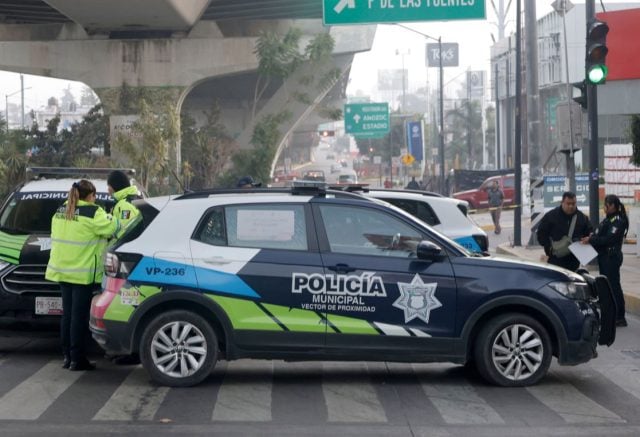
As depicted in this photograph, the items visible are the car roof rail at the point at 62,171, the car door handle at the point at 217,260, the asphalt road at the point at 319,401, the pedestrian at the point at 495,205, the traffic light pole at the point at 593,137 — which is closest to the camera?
the asphalt road at the point at 319,401

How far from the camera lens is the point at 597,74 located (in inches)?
689

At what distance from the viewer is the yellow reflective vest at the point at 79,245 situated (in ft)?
34.1

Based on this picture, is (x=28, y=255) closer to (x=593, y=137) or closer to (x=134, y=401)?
(x=134, y=401)

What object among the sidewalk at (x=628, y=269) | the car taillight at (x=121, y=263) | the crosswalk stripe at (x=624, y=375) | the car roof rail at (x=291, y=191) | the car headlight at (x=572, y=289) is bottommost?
the crosswalk stripe at (x=624, y=375)

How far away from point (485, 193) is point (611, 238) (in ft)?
117

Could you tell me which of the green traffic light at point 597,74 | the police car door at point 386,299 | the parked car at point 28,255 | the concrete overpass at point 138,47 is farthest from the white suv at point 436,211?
the concrete overpass at point 138,47

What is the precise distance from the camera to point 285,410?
8844 millimetres

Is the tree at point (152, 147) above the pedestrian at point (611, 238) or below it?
above

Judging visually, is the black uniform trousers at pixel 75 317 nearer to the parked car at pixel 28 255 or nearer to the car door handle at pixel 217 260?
the parked car at pixel 28 255

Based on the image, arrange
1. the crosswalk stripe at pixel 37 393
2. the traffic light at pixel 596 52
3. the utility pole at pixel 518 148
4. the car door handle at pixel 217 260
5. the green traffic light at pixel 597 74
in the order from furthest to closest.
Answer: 1. the utility pole at pixel 518 148
2. the green traffic light at pixel 597 74
3. the traffic light at pixel 596 52
4. the car door handle at pixel 217 260
5. the crosswalk stripe at pixel 37 393

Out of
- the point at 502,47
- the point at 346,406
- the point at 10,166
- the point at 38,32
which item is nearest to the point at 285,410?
the point at 346,406

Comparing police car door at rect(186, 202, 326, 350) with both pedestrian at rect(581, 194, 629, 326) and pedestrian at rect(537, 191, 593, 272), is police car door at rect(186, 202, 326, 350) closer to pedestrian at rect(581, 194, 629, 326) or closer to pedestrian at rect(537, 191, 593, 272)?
pedestrian at rect(537, 191, 593, 272)

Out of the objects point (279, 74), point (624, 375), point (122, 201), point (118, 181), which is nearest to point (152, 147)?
point (279, 74)

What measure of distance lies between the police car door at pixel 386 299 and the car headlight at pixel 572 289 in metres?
0.93
